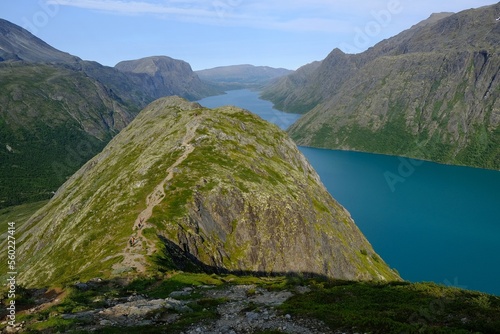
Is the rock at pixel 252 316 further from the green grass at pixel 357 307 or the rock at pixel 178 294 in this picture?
the rock at pixel 178 294

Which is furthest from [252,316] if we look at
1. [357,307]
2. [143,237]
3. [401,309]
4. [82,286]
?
[143,237]

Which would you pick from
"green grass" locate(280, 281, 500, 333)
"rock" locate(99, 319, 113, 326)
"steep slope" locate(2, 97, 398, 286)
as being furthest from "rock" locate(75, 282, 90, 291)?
"green grass" locate(280, 281, 500, 333)

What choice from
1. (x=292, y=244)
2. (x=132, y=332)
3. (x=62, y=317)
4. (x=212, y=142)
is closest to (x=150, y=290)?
(x=62, y=317)

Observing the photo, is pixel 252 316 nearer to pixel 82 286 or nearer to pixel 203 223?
pixel 82 286

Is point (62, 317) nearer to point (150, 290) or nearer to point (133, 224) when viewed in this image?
point (150, 290)

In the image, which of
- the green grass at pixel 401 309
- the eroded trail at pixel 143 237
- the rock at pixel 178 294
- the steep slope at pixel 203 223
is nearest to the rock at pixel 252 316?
the green grass at pixel 401 309

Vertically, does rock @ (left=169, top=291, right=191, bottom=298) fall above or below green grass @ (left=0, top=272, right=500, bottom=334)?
below

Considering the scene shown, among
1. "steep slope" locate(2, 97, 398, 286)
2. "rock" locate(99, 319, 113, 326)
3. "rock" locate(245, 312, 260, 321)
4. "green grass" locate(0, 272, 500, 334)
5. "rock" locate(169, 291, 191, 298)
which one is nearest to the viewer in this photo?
"green grass" locate(0, 272, 500, 334)

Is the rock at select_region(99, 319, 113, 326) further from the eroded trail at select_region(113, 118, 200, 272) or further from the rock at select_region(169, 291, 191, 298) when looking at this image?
the eroded trail at select_region(113, 118, 200, 272)
